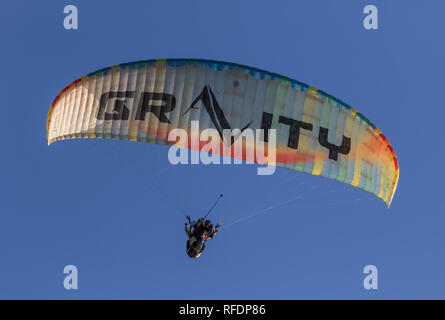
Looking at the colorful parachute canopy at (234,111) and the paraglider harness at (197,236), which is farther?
the paraglider harness at (197,236)

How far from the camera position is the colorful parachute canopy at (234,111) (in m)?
20.5

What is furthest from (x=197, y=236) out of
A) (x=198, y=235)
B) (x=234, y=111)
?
(x=234, y=111)

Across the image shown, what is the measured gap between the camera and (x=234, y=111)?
67.8 ft

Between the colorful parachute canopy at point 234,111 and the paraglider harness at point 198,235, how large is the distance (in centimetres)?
362

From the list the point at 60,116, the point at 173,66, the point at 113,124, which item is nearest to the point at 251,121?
the point at 173,66

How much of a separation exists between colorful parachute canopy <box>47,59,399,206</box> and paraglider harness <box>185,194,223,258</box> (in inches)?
142

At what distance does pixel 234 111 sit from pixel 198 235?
4.85 m

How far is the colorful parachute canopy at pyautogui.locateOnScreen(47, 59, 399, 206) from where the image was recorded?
67.3 ft

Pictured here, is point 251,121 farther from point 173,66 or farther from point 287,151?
point 173,66

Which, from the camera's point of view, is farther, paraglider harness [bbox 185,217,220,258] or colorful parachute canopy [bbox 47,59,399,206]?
paraglider harness [bbox 185,217,220,258]

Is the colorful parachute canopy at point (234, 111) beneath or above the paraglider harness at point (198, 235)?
above

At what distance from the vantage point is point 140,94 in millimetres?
21062

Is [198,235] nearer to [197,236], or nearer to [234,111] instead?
[197,236]

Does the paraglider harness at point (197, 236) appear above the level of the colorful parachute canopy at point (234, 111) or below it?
below
